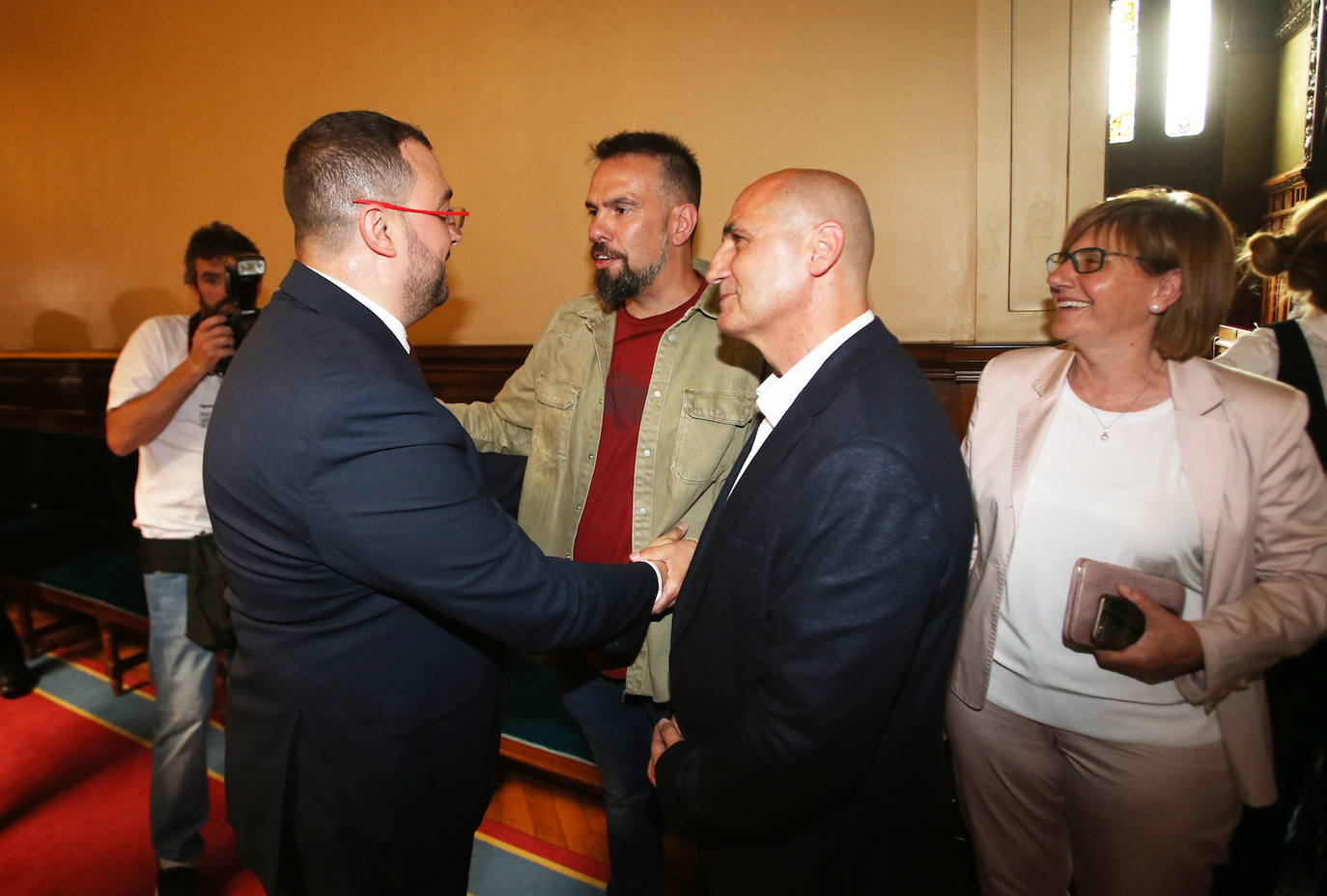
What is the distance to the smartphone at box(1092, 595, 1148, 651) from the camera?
4.44 ft

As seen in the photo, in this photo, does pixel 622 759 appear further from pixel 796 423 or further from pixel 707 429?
pixel 796 423

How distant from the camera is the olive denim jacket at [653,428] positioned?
1.85 meters

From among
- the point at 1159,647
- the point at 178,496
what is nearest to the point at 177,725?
the point at 178,496

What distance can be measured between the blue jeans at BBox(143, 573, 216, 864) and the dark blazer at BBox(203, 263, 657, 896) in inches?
44.3

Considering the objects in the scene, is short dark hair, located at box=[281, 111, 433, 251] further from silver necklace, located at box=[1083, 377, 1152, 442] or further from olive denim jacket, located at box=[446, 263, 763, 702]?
silver necklace, located at box=[1083, 377, 1152, 442]

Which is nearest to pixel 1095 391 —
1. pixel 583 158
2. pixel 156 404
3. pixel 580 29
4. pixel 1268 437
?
pixel 1268 437

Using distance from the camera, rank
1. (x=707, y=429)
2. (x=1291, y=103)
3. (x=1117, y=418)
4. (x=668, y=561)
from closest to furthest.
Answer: (x=1117, y=418)
(x=668, y=561)
(x=707, y=429)
(x=1291, y=103)

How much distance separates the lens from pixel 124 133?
4.25 meters

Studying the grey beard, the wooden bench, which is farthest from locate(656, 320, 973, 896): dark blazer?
the wooden bench

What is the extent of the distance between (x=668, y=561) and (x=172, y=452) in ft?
6.14

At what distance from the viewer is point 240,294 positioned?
2350 mm

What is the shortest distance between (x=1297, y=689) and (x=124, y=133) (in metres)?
6.00

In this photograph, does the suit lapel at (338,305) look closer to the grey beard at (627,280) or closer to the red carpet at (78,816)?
the grey beard at (627,280)

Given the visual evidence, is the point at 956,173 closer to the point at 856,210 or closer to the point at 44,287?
the point at 856,210
